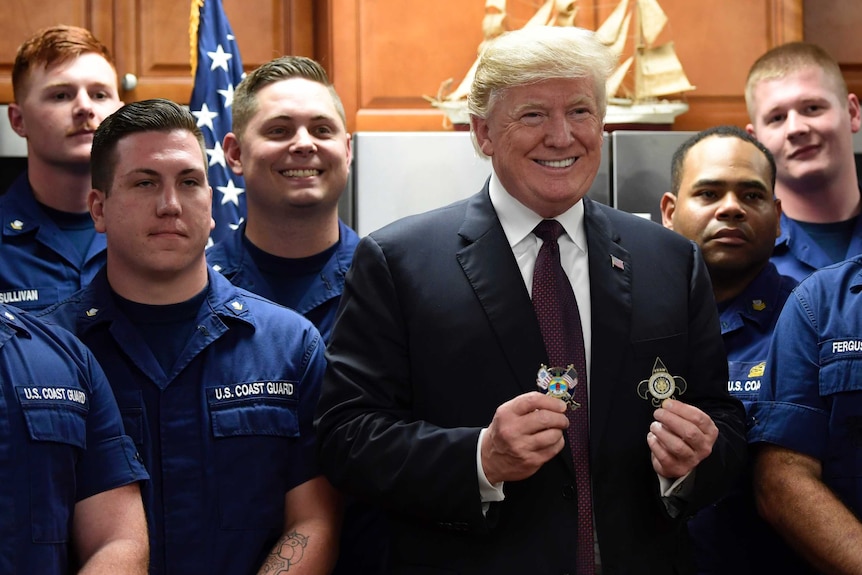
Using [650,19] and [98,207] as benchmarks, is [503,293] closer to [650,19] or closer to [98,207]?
[98,207]

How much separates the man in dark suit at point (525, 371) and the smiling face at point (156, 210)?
0.43m

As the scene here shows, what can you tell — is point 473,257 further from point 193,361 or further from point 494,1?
point 494,1

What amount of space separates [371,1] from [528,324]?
2.23 meters

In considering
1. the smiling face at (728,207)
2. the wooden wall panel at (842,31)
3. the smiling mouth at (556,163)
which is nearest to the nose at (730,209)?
the smiling face at (728,207)

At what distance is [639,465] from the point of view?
1.91 m

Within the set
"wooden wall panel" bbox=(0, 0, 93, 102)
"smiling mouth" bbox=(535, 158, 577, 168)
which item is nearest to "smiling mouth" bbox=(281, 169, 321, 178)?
"smiling mouth" bbox=(535, 158, 577, 168)

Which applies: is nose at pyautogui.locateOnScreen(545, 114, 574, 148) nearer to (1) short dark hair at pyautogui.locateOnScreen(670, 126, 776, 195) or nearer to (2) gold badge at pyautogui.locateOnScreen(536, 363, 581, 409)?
(2) gold badge at pyautogui.locateOnScreen(536, 363, 581, 409)

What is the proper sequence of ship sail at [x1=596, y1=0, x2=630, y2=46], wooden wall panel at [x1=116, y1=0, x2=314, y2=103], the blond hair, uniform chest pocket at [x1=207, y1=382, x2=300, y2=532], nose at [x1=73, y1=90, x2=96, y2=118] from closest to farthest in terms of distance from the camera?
uniform chest pocket at [x1=207, y1=382, x2=300, y2=532] → nose at [x1=73, y1=90, x2=96, y2=118] → the blond hair → ship sail at [x1=596, y1=0, x2=630, y2=46] → wooden wall panel at [x1=116, y1=0, x2=314, y2=103]

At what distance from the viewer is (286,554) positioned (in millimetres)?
2047

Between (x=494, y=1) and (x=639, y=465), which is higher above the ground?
(x=494, y=1)

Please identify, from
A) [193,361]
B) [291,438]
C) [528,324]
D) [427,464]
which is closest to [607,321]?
[528,324]

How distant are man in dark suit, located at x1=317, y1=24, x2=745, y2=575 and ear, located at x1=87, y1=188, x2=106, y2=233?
2.09ft

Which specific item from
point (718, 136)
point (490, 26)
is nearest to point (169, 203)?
point (718, 136)

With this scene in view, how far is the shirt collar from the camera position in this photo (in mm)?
2004
